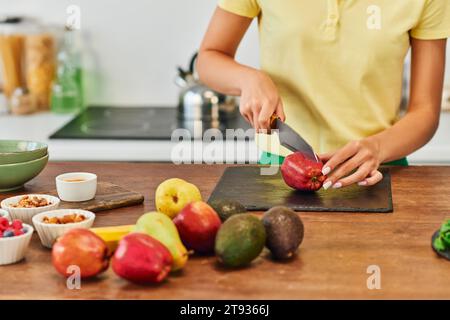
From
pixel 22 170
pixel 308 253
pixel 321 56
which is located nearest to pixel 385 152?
pixel 321 56

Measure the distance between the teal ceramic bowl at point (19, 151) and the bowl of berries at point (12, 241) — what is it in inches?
15.9

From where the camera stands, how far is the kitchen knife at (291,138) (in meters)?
1.76

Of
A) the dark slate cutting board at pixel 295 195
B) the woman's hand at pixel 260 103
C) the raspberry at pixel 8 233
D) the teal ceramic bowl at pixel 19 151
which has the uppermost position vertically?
the woman's hand at pixel 260 103

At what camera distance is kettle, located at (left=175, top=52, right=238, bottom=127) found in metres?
3.08

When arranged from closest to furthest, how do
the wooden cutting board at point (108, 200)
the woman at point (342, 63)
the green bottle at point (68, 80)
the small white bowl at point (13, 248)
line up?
the small white bowl at point (13, 248)
the wooden cutting board at point (108, 200)
the woman at point (342, 63)
the green bottle at point (68, 80)

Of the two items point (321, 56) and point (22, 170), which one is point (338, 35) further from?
point (22, 170)

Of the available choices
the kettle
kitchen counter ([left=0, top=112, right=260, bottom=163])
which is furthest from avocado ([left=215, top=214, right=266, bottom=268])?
the kettle

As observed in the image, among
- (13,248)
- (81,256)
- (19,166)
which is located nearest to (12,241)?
(13,248)

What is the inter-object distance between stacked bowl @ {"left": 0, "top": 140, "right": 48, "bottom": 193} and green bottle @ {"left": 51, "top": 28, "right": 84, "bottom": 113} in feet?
4.99

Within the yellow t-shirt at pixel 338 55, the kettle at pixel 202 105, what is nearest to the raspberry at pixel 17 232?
the yellow t-shirt at pixel 338 55

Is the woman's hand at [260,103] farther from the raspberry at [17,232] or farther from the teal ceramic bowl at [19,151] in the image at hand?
the raspberry at [17,232]

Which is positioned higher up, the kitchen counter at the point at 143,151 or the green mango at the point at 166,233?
the green mango at the point at 166,233

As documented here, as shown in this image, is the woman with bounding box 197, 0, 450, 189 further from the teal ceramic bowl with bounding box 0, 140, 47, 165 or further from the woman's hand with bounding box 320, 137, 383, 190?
the teal ceramic bowl with bounding box 0, 140, 47, 165

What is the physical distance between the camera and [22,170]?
1.73 metres
